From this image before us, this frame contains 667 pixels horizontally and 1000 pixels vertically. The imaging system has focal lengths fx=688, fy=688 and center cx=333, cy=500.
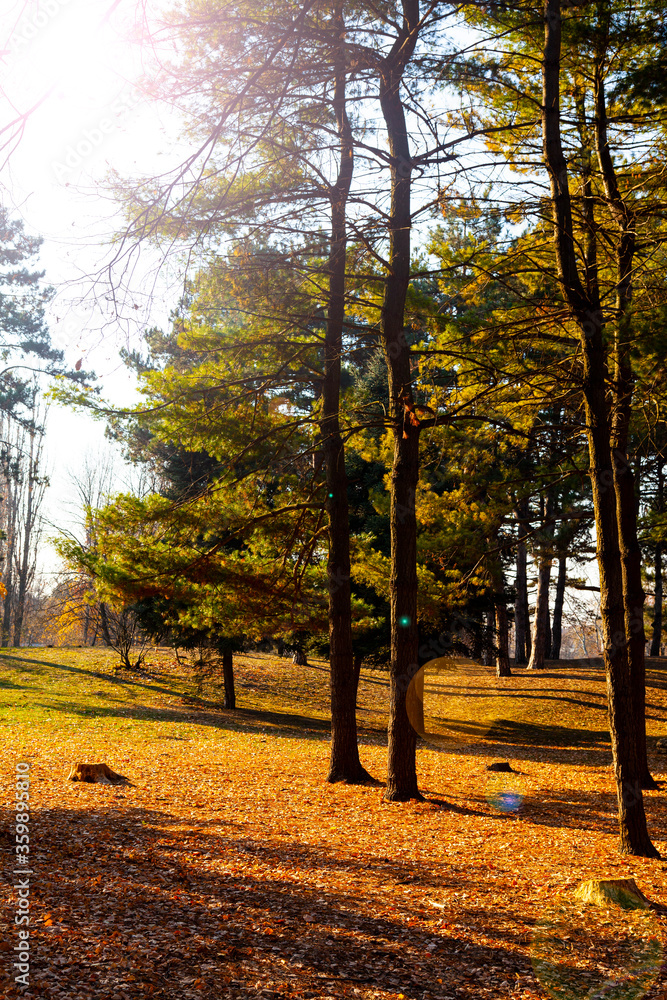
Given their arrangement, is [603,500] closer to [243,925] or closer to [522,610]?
[243,925]

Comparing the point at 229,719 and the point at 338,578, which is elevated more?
the point at 338,578

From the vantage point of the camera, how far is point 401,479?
9023 mm

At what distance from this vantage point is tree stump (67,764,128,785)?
842 centimetres

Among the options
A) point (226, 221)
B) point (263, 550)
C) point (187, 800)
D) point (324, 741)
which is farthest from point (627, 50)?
point (324, 741)

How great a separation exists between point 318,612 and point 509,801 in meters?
5.18

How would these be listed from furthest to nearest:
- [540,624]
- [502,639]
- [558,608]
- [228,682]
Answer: [558,608], [540,624], [502,639], [228,682]

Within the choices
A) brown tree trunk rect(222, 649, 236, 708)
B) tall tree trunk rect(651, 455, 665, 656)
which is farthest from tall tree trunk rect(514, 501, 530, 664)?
brown tree trunk rect(222, 649, 236, 708)

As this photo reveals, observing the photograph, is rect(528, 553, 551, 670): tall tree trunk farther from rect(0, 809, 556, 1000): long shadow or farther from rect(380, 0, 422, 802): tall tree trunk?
rect(0, 809, 556, 1000): long shadow

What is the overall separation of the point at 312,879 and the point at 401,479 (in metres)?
4.96

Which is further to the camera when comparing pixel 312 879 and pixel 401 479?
pixel 401 479

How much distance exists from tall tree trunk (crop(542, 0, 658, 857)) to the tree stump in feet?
19.3

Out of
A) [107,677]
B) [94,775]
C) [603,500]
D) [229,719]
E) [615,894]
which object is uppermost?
[603,500]

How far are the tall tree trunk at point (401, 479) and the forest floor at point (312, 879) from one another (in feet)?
2.36

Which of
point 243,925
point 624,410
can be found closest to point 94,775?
point 243,925
